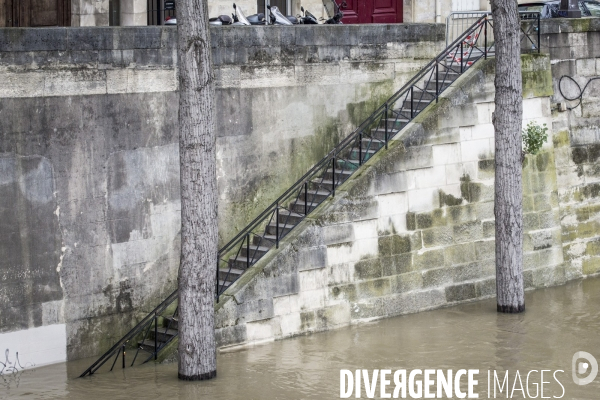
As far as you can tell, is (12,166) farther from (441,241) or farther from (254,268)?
(441,241)

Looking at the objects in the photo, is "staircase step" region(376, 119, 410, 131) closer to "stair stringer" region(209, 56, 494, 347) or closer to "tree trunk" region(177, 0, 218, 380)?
"stair stringer" region(209, 56, 494, 347)

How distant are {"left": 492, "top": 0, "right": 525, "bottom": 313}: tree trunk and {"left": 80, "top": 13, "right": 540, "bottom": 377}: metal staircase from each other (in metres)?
1.53

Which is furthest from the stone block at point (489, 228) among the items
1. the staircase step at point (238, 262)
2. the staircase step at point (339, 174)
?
the staircase step at point (238, 262)

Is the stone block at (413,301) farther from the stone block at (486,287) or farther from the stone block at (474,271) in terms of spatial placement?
the stone block at (486,287)

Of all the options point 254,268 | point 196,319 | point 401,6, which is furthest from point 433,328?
point 401,6

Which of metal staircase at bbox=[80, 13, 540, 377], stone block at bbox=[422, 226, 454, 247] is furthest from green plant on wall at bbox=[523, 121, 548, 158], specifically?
stone block at bbox=[422, 226, 454, 247]

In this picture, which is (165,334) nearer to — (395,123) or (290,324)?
(290,324)

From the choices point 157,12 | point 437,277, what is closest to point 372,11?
point 157,12

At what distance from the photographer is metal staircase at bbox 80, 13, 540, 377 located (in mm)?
13578

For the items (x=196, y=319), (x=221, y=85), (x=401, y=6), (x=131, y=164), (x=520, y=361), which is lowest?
(x=520, y=361)

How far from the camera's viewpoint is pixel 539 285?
1662 centimetres

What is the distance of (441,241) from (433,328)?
1604 millimetres

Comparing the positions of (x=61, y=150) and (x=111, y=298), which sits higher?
(x=61, y=150)

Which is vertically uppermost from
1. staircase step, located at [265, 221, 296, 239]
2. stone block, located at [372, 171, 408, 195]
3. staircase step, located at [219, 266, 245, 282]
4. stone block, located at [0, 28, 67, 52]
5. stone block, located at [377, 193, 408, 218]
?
stone block, located at [0, 28, 67, 52]
